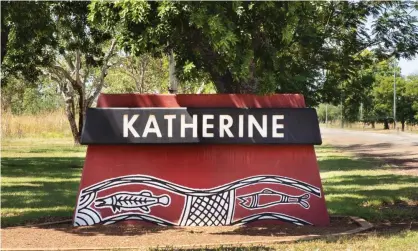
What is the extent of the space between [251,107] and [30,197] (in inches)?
261

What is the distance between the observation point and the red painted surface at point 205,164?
926 centimetres

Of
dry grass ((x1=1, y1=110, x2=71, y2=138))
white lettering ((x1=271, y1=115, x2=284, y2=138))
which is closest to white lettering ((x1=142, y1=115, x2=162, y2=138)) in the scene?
white lettering ((x1=271, y1=115, x2=284, y2=138))

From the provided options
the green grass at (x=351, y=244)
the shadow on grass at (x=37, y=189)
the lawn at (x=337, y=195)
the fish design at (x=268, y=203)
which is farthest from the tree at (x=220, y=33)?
the shadow on grass at (x=37, y=189)

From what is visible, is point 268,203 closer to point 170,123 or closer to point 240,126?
point 240,126

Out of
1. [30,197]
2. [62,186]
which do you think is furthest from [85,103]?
[30,197]

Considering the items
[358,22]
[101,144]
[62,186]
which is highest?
[358,22]

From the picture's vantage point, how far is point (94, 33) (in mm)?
12867

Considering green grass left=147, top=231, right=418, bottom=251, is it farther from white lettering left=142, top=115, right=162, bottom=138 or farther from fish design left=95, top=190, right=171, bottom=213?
white lettering left=142, top=115, right=162, bottom=138

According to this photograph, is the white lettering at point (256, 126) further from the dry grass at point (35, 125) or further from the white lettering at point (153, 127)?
the dry grass at point (35, 125)

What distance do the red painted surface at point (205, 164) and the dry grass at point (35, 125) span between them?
32047 millimetres

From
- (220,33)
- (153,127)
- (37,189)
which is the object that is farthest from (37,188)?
(220,33)

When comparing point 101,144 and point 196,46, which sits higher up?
point 196,46

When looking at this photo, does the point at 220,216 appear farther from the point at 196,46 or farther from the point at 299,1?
the point at 299,1

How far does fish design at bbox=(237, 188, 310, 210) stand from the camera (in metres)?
9.27
